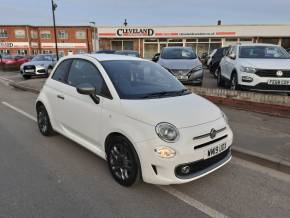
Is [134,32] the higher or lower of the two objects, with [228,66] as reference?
higher

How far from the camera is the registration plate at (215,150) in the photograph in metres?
3.54

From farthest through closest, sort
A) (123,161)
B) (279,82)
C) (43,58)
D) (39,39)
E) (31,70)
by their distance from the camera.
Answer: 1. (39,39)
2. (43,58)
3. (31,70)
4. (279,82)
5. (123,161)

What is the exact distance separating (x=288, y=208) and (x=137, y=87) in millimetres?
2450

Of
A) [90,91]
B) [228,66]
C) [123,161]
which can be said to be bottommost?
[123,161]

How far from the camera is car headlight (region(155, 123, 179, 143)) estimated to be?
3.31 m

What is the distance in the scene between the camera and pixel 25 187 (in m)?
3.76

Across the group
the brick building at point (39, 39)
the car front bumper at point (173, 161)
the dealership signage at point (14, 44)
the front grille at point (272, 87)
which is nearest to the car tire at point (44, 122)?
the car front bumper at point (173, 161)

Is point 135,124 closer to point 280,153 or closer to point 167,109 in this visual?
point 167,109

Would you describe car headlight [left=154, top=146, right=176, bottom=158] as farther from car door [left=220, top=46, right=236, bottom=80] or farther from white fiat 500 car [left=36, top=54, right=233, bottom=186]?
car door [left=220, top=46, right=236, bottom=80]

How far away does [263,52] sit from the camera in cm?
932

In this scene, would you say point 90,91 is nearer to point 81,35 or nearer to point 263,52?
point 263,52

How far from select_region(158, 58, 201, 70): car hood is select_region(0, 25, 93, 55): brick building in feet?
170

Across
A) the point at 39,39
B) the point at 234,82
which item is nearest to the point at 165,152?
the point at 234,82

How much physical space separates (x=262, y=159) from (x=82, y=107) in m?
2.91
